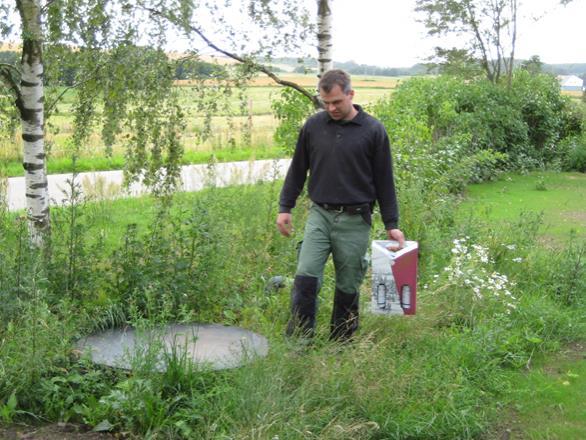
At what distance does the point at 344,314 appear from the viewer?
5988mm

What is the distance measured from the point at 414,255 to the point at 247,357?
1.58 meters

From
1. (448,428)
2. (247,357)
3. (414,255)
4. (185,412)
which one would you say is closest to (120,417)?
(185,412)

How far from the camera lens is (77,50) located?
8.01 meters

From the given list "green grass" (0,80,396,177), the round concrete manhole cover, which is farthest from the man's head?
"green grass" (0,80,396,177)

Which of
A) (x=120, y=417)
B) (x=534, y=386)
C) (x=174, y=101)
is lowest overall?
(x=534, y=386)

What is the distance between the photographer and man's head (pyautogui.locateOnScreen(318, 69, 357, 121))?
18.5 feet

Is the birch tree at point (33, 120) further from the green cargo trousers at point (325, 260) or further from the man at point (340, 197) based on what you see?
the green cargo trousers at point (325, 260)

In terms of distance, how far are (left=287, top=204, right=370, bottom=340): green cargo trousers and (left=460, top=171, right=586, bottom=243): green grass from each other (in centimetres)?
622

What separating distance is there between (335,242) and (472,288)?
1901 mm

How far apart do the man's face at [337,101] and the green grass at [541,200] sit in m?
6.43

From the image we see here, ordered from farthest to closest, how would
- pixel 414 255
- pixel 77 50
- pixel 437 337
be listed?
1. pixel 77 50
2. pixel 437 337
3. pixel 414 255

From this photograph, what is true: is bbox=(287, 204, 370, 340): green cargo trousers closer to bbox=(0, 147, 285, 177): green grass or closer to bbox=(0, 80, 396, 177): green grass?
bbox=(0, 80, 396, 177): green grass

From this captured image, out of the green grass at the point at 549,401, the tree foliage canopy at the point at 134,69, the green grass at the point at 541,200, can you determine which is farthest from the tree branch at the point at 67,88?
the green grass at the point at 541,200

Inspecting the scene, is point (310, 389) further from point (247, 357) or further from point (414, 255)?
point (414, 255)
